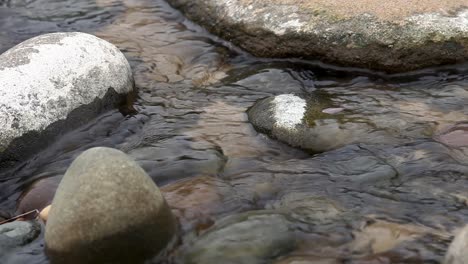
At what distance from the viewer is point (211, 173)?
174 inches

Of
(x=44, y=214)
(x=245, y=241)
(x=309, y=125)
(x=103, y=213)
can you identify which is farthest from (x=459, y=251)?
(x=44, y=214)

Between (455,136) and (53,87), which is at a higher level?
(53,87)

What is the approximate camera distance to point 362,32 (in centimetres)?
566

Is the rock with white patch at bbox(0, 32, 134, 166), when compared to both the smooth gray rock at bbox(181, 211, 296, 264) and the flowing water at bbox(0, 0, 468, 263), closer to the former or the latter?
the flowing water at bbox(0, 0, 468, 263)

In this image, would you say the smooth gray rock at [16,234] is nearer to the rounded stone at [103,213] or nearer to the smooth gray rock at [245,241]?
the rounded stone at [103,213]

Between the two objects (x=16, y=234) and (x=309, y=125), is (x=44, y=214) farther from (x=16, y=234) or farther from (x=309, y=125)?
(x=309, y=125)

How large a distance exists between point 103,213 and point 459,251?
1.75 m

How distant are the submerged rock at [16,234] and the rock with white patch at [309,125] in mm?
1850

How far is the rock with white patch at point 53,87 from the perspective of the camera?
185 inches

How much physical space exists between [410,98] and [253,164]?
1.58 m

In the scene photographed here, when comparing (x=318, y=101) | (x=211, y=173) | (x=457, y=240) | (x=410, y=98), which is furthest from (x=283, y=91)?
(x=457, y=240)

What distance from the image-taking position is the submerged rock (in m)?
3.73

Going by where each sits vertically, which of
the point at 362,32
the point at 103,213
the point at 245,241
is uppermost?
the point at 362,32

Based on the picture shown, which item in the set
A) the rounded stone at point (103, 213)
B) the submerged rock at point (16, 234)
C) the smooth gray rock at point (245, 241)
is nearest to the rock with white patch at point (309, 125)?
the smooth gray rock at point (245, 241)
